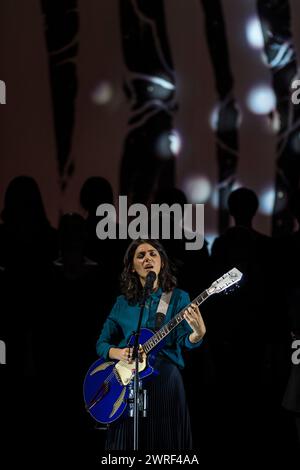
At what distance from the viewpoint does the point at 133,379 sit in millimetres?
4379

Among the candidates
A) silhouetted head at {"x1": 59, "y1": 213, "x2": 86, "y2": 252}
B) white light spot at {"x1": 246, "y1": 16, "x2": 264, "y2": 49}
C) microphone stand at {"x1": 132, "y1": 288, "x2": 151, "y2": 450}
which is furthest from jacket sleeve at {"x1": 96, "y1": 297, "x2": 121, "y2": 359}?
white light spot at {"x1": 246, "y1": 16, "x2": 264, "y2": 49}

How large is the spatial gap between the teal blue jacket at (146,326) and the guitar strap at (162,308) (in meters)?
0.02

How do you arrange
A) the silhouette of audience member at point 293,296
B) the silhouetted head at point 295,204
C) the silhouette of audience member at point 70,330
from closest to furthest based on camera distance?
the silhouette of audience member at point 293,296 → the silhouette of audience member at point 70,330 → the silhouetted head at point 295,204

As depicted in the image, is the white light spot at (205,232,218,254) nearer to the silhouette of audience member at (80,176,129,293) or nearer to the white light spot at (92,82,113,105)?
the silhouette of audience member at (80,176,129,293)

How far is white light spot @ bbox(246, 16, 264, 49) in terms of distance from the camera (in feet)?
19.8

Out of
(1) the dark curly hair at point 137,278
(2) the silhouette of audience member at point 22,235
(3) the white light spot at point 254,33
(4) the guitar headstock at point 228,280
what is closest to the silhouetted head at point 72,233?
(2) the silhouette of audience member at point 22,235

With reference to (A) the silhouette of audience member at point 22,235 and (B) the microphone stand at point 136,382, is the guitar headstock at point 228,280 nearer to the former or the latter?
(B) the microphone stand at point 136,382

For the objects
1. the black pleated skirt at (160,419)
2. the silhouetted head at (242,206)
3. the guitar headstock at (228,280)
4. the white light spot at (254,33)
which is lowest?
the black pleated skirt at (160,419)

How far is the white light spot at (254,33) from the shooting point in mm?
6047

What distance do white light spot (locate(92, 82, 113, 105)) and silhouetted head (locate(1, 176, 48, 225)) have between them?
741mm

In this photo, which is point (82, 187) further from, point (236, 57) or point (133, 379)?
point (133, 379)

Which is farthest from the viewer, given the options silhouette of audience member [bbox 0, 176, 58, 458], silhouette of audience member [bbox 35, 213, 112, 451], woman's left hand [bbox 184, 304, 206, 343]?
silhouette of audience member [bbox 0, 176, 58, 458]

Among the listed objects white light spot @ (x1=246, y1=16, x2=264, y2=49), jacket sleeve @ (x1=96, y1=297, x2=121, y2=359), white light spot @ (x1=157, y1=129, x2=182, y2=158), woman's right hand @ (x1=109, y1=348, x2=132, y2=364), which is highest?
white light spot @ (x1=246, y1=16, x2=264, y2=49)

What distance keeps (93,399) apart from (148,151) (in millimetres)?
2106
